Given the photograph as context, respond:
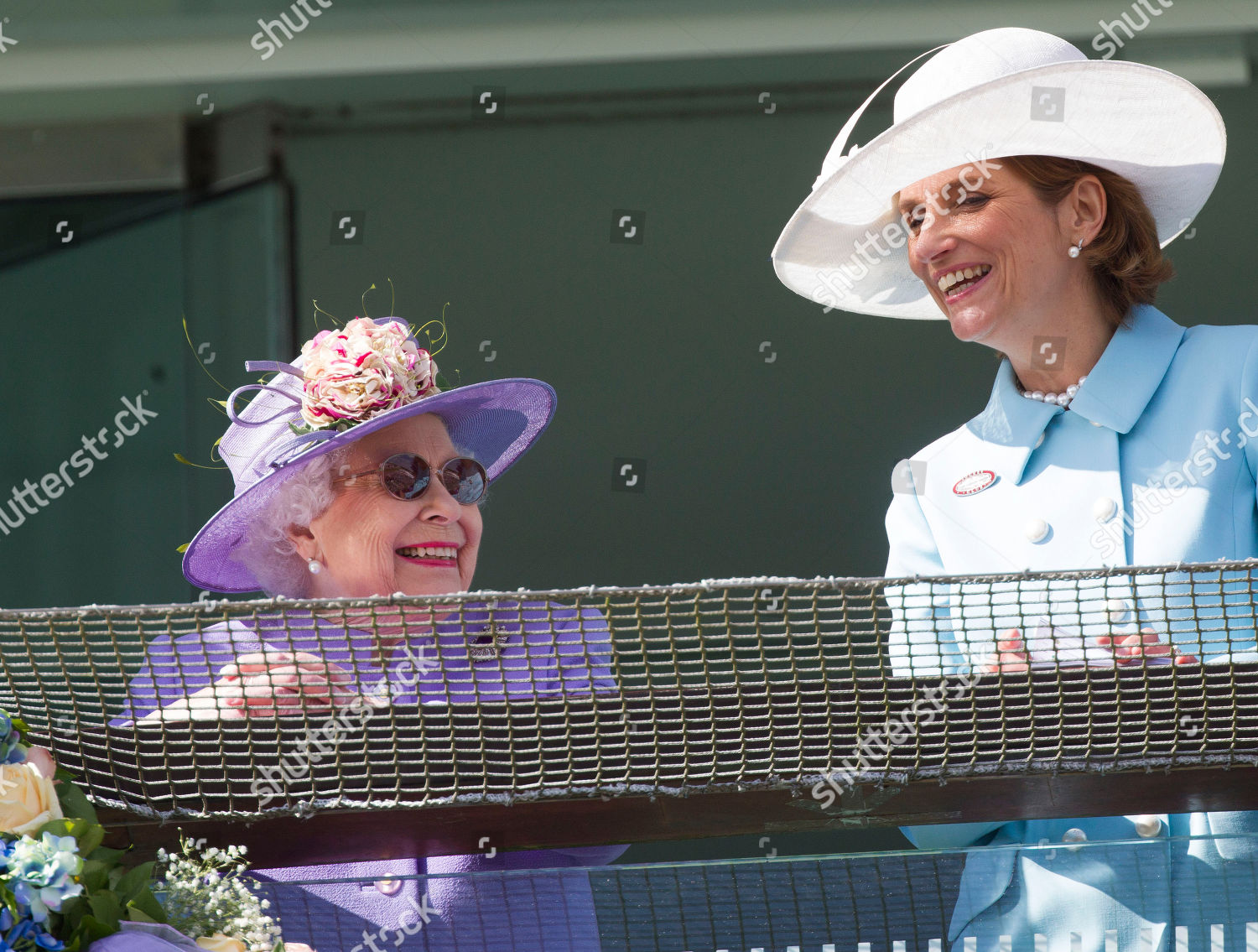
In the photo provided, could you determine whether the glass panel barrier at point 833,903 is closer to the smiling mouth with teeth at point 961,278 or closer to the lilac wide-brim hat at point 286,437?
the lilac wide-brim hat at point 286,437

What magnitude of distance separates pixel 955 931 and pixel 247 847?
577mm

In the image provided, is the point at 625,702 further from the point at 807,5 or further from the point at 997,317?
the point at 807,5

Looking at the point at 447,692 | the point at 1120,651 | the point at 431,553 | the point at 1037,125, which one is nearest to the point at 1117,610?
the point at 1120,651

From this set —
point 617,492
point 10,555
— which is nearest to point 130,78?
point 10,555

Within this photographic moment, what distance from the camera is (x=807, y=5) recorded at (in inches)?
171

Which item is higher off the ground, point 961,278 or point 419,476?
point 961,278

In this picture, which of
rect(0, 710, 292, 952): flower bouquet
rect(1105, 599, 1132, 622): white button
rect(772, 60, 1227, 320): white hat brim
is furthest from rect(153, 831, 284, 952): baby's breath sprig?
rect(772, 60, 1227, 320): white hat brim

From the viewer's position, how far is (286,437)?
77.6 inches

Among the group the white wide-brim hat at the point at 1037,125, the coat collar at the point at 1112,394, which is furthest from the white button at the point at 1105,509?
the white wide-brim hat at the point at 1037,125

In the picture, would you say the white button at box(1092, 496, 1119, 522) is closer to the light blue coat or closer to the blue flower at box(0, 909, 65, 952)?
the light blue coat

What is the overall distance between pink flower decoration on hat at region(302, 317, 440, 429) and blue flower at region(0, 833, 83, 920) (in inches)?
39.5

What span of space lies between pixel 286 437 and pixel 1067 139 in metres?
1.17

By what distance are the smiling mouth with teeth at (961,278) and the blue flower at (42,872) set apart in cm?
136

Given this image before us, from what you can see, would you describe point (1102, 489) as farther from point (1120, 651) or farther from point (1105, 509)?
point (1120, 651)
